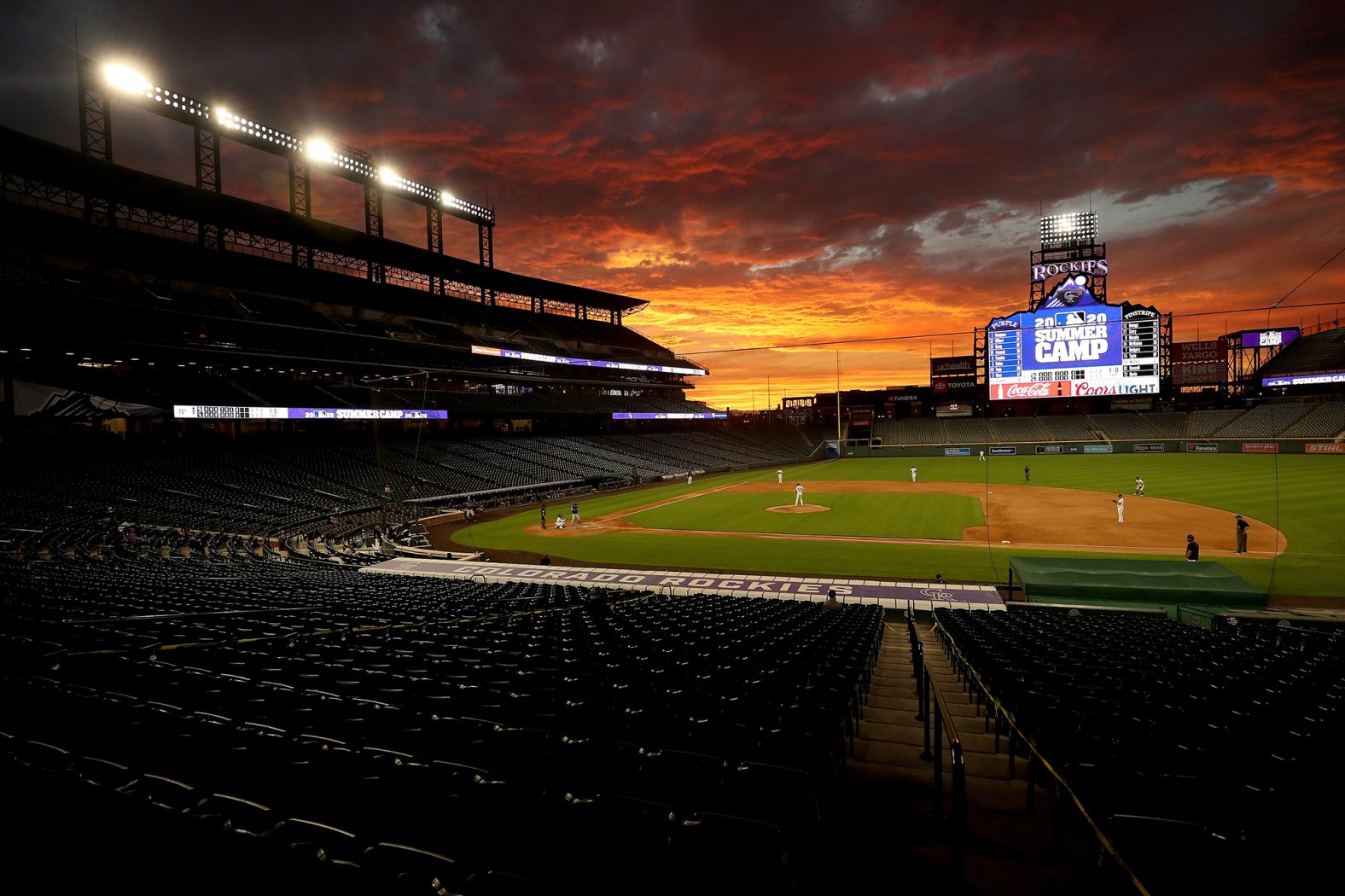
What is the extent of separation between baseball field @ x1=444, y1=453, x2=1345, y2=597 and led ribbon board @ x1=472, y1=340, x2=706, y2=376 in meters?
22.4

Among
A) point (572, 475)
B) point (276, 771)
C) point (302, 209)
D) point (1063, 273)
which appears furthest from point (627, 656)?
point (1063, 273)

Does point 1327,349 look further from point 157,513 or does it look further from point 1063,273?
point 157,513

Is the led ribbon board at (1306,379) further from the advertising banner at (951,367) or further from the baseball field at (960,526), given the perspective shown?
the advertising banner at (951,367)

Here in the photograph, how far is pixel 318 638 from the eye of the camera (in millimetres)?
8719

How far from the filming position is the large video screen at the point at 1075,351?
60.8 metres

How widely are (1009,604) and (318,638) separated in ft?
58.1

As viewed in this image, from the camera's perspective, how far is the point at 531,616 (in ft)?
40.5

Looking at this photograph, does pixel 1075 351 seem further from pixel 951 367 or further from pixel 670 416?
pixel 670 416

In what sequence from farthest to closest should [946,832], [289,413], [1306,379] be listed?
[1306,379] < [289,413] < [946,832]

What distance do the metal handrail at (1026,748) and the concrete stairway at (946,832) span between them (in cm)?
24

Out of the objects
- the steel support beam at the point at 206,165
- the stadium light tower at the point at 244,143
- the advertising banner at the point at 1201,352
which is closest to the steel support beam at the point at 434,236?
the stadium light tower at the point at 244,143

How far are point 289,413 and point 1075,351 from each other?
73687 millimetres

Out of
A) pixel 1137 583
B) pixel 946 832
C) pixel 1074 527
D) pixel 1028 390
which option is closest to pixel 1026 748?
pixel 946 832

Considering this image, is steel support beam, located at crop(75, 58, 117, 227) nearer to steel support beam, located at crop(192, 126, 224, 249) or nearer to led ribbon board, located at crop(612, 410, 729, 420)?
steel support beam, located at crop(192, 126, 224, 249)
